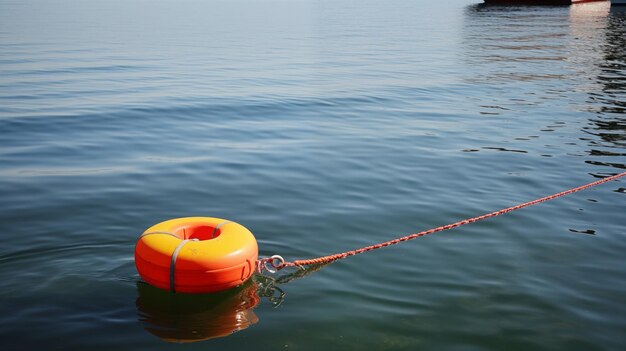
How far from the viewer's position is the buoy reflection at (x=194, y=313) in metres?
5.22

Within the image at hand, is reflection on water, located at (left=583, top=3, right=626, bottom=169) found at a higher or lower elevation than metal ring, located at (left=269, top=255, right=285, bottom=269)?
lower

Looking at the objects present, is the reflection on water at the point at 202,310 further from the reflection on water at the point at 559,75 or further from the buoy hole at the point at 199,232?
the reflection on water at the point at 559,75

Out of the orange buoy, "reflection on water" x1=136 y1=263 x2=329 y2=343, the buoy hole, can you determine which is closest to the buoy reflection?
"reflection on water" x1=136 y1=263 x2=329 y2=343

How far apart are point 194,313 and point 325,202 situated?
3439 millimetres

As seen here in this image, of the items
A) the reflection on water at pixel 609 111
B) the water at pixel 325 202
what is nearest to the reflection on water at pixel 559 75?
the reflection on water at pixel 609 111

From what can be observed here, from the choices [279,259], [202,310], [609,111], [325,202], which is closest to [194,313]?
[202,310]

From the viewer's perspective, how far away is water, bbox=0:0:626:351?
537cm

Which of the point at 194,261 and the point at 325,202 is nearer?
the point at 194,261

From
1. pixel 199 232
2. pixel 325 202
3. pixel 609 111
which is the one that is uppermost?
pixel 199 232

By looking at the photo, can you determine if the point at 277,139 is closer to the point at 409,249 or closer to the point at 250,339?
the point at 409,249

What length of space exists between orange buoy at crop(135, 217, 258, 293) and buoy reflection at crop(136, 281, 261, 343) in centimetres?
20

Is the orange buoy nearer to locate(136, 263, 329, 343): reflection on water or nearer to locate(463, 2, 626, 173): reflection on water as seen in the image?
locate(136, 263, 329, 343): reflection on water

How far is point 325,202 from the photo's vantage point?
8.60m

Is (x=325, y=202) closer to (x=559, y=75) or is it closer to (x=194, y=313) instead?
(x=194, y=313)
